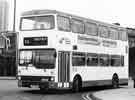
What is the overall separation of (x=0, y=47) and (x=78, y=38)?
27010mm

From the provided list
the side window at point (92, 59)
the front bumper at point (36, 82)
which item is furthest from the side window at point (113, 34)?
the front bumper at point (36, 82)

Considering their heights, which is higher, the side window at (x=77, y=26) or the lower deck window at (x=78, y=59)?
the side window at (x=77, y=26)

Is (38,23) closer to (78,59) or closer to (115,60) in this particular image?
(78,59)

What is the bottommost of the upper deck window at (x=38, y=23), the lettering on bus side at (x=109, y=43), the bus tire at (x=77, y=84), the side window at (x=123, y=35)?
the bus tire at (x=77, y=84)

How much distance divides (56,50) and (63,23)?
151 cm

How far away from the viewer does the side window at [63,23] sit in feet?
64.2

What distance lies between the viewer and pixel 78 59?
69.8ft

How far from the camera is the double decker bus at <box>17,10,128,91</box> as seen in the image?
19.4 metres

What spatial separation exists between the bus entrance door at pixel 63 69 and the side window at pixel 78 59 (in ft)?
1.91

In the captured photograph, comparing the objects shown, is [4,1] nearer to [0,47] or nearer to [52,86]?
[0,47]

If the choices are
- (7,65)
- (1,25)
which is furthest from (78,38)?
(1,25)

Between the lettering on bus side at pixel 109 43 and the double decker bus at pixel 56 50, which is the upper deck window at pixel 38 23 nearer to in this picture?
the double decker bus at pixel 56 50

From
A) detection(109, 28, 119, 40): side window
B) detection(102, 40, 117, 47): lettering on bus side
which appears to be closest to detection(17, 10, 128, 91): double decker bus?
A: detection(102, 40, 117, 47): lettering on bus side

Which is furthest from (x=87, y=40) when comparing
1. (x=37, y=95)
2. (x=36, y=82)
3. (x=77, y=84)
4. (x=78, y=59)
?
(x=37, y=95)
